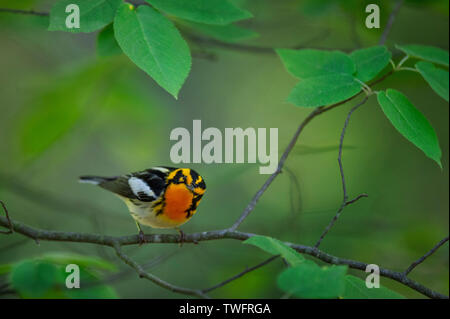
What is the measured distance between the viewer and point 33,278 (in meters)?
1.51

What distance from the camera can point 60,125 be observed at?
2895 millimetres

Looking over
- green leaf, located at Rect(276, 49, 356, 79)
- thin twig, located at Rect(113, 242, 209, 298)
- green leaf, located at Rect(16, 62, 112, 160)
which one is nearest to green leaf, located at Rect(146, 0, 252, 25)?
green leaf, located at Rect(276, 49, 356, 79)

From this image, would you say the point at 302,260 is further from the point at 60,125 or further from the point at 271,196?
the point at 271,196

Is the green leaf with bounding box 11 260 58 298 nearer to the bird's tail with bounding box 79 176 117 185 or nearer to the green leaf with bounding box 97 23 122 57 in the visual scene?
the green leaf with bounding box 97 23 122 57

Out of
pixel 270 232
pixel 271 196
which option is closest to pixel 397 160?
pixel 271 196

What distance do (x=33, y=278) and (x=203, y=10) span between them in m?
1.09

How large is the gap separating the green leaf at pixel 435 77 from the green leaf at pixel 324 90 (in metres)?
0.36

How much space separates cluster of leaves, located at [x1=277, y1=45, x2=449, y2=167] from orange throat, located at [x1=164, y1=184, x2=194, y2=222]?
3.19 feet

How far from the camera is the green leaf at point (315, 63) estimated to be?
1.79 m

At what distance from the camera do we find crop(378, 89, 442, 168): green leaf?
154 centimetres

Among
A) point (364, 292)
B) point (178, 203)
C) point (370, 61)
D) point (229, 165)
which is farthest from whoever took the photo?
point (229, 165)

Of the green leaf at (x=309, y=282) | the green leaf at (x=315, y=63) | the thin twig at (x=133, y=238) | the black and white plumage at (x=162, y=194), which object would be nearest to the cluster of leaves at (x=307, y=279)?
the green leaf at (x=309, y=282)

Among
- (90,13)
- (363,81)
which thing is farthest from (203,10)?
(363,81)

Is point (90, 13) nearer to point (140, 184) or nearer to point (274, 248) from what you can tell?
point (274, 248)
